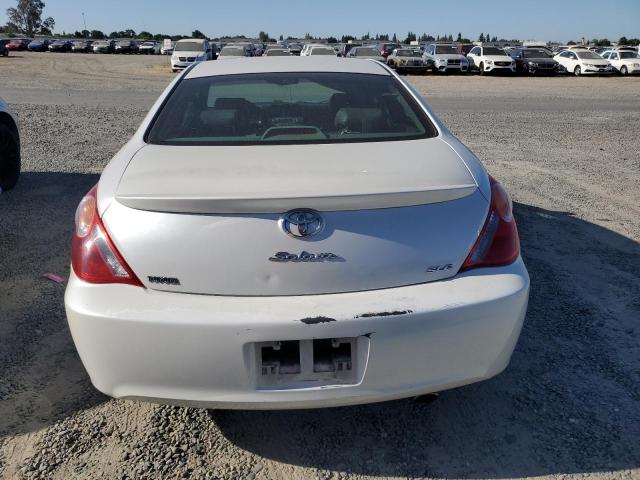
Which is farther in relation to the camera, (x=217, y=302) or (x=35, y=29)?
(x=35, y=29)

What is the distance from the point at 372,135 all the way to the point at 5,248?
3.16 meters

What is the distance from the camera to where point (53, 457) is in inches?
92.7

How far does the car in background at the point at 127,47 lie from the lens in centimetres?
6481

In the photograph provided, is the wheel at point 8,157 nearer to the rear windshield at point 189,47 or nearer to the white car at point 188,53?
the white car at point 188,53

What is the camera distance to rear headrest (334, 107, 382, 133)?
304 cm

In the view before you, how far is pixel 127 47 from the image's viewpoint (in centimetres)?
6519

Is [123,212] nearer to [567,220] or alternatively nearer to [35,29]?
[567,220]

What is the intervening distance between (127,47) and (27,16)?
74.0 metres

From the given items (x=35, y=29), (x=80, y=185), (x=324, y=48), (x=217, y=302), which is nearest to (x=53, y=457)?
(x=217, y=302)

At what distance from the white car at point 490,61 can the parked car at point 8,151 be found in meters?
27.7

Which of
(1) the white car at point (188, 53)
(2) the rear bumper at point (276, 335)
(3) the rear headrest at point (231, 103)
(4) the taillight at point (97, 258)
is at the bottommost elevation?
(1) the white car at point (188, 53)

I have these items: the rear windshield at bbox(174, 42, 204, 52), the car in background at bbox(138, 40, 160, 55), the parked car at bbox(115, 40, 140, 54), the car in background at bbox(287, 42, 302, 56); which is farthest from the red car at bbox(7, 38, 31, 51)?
the rear windshield at bbox(174, 42, 204, 52)

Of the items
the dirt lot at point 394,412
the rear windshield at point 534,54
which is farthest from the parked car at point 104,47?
the dirt lot at point 394,412

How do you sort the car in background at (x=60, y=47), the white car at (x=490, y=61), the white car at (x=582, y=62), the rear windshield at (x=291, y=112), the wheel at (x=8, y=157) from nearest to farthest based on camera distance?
the rear windshield at (x=291, y=112)
the wheel at (x=8, y=157)
the white car at (x=490, y=61)
the white car at (x=582, y=62)
the car in background at (x=60, y=47)
